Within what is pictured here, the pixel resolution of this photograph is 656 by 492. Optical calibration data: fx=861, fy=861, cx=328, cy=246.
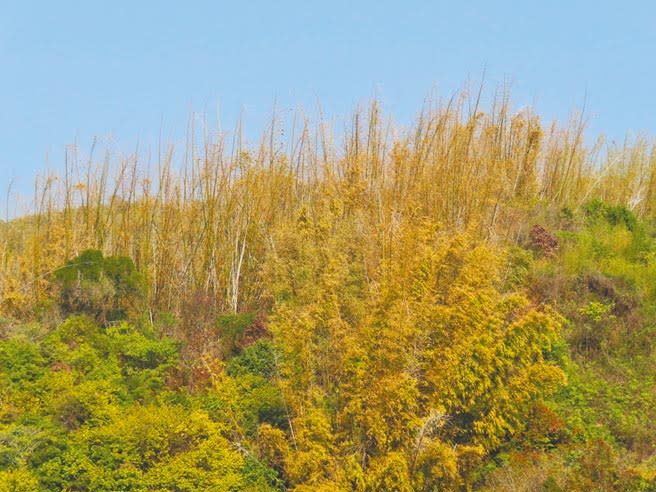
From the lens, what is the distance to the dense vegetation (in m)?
7.81

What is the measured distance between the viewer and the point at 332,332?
843 centimetres

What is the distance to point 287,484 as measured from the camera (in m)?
8.29

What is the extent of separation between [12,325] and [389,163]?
5.97m

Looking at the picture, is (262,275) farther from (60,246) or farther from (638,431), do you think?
(638,431)

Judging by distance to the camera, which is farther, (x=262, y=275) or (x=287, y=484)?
(x=262, y=275)

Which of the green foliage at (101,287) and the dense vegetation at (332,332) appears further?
the green foliage at (101,287)

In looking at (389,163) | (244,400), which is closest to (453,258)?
(244,400)

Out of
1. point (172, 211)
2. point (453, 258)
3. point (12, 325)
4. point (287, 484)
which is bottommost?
point (287, 484)

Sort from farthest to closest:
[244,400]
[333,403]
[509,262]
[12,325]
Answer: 1. [509,262]
2. [12,325]
3. [244,400]
4. [333,403]

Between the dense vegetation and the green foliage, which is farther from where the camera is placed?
the green foliage

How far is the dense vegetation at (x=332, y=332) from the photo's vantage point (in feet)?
25.6

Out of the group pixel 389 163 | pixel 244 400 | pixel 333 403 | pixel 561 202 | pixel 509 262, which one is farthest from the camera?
pixel 561 202

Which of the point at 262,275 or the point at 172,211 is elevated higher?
the point at 172,211

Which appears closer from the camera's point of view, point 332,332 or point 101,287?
point 332,332
